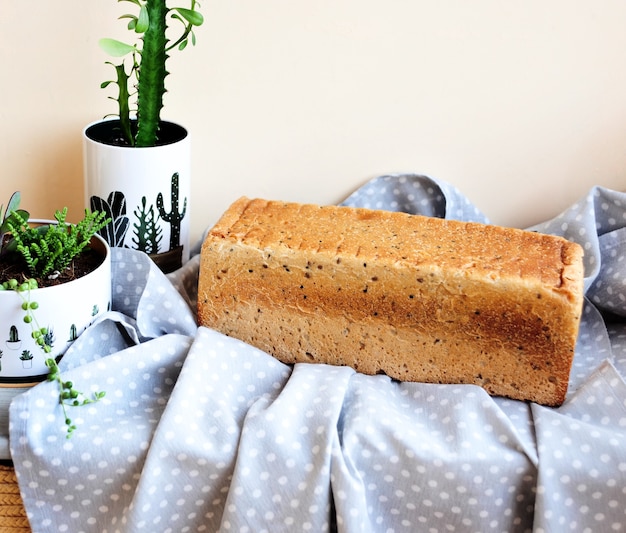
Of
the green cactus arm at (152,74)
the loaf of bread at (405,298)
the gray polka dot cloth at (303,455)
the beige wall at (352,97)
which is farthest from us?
the beige wall at (352,97)

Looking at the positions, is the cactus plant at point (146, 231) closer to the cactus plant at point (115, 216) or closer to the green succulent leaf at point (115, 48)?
the cactus plant at point (115, 216)

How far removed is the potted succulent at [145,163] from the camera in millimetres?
1059

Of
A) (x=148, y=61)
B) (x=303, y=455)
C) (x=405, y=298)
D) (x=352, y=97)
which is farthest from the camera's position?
(x=352, y=97)

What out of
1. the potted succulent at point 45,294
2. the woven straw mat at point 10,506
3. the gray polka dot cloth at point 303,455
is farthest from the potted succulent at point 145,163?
the woven straw mat at point 10,506

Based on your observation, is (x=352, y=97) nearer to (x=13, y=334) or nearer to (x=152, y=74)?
(x=152, y=74)

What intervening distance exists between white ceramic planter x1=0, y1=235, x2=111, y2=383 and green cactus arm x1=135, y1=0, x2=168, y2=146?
243 millimetres

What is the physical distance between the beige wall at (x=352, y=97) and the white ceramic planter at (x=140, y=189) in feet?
0.42

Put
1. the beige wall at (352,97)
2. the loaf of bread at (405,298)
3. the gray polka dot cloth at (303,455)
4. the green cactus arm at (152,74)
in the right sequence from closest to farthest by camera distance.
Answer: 1. the gray polka dot cloth at (303,455)
2. the loaf of bread at (405,298)
3. the green cactus arm at (152,74)
4. the beige wall at (352,97)

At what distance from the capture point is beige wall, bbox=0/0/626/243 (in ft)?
3.84

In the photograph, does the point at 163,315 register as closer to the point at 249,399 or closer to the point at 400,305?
the point at 249,399

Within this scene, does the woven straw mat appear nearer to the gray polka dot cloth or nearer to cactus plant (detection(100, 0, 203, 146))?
the gray polka dot cloth

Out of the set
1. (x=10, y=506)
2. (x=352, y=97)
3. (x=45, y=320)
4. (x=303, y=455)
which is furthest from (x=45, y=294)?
(x=352, y=97)

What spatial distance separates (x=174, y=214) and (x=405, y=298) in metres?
0.40

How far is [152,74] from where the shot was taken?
41.8 inches
